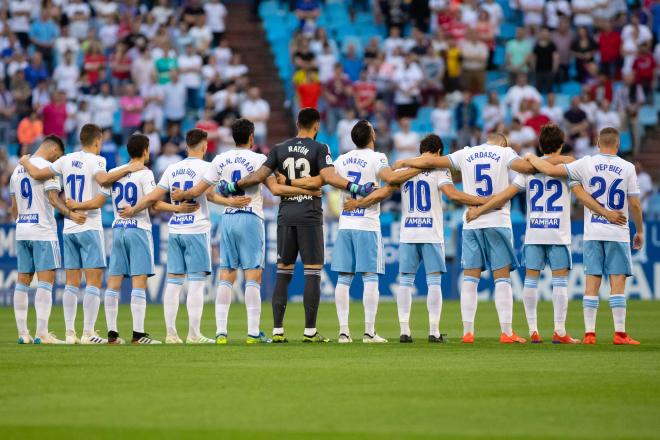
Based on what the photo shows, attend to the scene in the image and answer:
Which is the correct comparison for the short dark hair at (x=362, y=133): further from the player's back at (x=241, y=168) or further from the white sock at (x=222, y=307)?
the white sock at (x=222, y=307)

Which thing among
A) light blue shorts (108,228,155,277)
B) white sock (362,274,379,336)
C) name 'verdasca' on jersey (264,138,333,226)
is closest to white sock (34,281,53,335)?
light blue shorts (108,228,155,277)

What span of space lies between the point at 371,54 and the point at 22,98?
9.07m

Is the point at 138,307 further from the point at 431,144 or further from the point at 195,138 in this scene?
the point at 431,144

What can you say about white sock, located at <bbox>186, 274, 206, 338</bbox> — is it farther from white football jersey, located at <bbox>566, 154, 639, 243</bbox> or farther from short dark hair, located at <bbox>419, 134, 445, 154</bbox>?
white football jersey, located at <bbox>566, 154, 639, 243</bbox>

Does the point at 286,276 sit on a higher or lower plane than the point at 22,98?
lower

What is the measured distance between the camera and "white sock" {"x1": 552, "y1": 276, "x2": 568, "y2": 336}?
52.0 ft

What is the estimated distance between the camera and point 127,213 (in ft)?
53.3

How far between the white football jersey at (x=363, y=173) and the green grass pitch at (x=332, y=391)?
1601 millimetres

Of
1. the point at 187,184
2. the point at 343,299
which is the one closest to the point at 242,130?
the point at 187,184

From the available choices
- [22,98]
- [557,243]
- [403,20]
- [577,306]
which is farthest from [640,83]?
[557,243]

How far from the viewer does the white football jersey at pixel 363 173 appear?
16.2m

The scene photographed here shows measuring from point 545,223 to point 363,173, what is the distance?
2344 mm

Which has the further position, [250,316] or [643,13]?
[643,13]

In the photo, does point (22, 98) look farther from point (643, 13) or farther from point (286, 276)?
point (286, 276)
